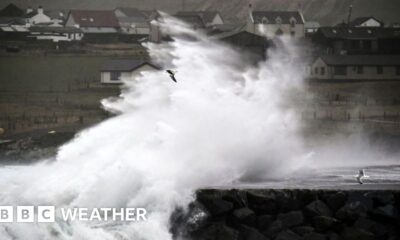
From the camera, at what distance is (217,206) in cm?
1483

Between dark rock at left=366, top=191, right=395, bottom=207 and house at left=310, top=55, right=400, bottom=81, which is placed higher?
house at left=310, top=55, right=400, bottom=81

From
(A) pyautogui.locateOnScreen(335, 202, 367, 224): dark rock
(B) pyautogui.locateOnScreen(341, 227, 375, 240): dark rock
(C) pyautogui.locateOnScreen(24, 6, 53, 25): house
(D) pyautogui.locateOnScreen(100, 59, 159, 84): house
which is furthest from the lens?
(C) pyautogui.locateOnScreen(24, 6, 53, 25): house

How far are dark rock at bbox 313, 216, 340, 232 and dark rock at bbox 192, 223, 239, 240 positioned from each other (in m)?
1.28

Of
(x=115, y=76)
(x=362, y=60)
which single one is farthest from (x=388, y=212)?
(x=362, y=60)

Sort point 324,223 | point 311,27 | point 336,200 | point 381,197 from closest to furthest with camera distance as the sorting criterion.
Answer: point 324,223 < point 336,200 < point 381,197 < point 311,27

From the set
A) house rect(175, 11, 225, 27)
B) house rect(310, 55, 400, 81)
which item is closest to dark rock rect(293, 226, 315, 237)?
house rect(310, 55, 400, 81)

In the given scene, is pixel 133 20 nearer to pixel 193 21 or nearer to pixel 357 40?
pixel 193 21

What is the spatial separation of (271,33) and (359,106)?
336 cm

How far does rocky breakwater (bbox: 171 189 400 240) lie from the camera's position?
572 inches

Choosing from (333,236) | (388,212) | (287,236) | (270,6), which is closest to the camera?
(287,236)

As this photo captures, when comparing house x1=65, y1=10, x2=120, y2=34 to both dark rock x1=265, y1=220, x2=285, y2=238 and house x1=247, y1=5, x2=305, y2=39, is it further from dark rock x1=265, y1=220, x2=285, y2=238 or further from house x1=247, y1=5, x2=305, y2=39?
dark rock x1=265, y1=220, x2=285, y2=238

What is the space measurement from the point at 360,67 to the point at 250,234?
14686 mm

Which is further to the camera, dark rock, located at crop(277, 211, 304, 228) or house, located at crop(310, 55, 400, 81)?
house, located at crop(310, 55, 400, 81)

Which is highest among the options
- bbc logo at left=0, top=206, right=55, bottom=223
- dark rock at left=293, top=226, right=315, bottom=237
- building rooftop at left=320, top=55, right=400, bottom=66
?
building rooftop at left=320, top=55, right=400, bottom=66
